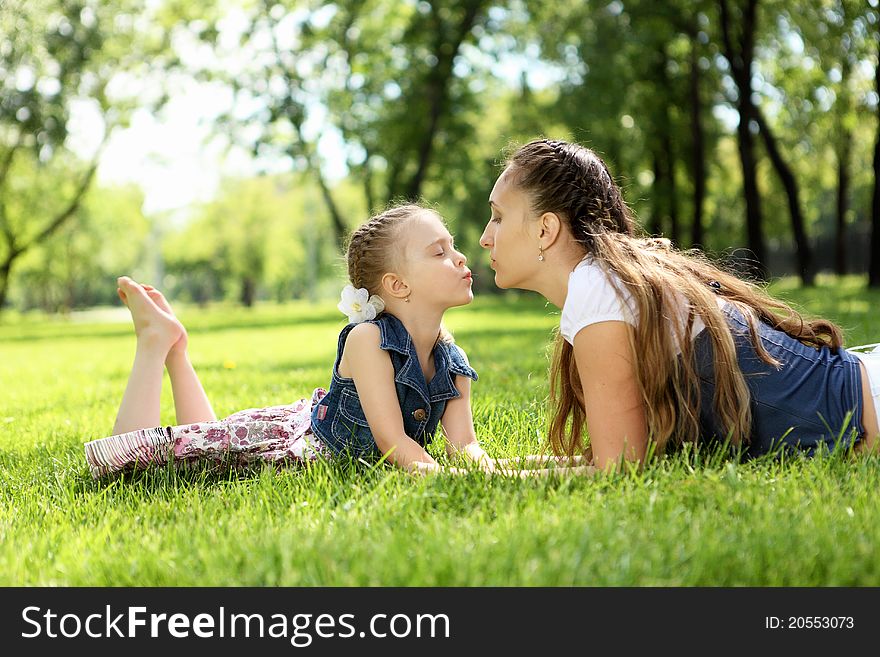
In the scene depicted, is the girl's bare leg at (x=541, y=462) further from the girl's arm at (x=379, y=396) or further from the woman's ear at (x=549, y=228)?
the woman's ear at (x=549, y=228)

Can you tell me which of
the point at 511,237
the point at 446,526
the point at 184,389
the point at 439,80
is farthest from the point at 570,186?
the point at 439,80

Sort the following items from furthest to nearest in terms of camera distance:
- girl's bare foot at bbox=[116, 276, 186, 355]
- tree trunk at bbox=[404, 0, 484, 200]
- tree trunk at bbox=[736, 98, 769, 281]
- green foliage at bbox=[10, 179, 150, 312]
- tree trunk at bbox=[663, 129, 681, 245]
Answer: green foliage at bbox=[10, 179, 150, 312] < tree trunk at bbox=[663, 129, 681, 245] < tree trunk at bbox=[404, 0, 484, 200] < tree trunk at bbox=[736, 98, 769, 281] < girl's bare foot at bbox=[116, 276, 186, 355]

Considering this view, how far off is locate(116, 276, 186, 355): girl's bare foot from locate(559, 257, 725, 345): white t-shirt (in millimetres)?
2044

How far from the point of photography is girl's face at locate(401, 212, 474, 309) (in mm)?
3344

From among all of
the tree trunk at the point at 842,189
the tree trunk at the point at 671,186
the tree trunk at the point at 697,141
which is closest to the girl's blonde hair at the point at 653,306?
the tree trunk at the point at 697,141

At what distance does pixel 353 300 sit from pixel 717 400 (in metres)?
1.44

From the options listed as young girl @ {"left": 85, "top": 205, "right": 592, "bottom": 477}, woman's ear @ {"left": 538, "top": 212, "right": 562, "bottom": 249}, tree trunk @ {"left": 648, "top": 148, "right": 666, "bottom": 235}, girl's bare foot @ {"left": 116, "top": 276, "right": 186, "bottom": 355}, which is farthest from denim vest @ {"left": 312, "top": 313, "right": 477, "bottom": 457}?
tree trunk @ {"left": 648, "top": 148, "right": 666, "bottom": 235}

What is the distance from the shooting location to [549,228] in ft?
10.2

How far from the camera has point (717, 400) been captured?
2.96m

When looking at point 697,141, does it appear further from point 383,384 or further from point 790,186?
point 383,384

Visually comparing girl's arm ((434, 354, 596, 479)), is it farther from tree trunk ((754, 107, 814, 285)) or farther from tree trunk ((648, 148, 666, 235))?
tree trunk ((648, 148, 666, 235))

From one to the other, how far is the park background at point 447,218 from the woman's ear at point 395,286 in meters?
0.50

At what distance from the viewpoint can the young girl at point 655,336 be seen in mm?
2859
